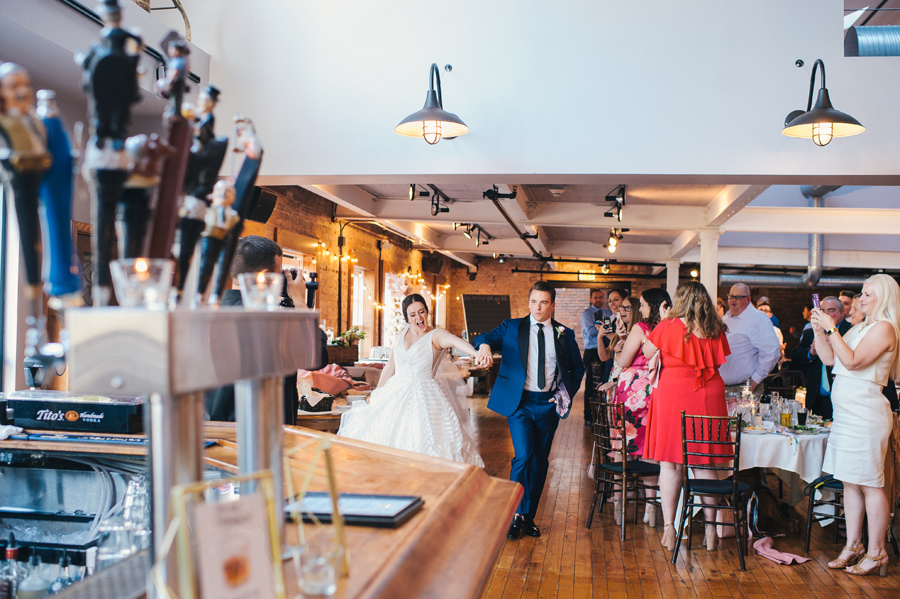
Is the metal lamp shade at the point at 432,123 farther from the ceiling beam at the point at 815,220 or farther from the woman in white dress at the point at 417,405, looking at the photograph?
the ceiling beam at the point at 815,220

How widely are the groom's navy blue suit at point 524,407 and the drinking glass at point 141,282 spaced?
13.2 feet

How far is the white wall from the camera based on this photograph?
4.93 metres

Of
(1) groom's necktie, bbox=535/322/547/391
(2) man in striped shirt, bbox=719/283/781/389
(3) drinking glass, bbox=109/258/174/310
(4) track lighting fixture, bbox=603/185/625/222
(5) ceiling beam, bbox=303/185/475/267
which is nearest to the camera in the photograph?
(3) drinking glass, bbox=109/258/174/310

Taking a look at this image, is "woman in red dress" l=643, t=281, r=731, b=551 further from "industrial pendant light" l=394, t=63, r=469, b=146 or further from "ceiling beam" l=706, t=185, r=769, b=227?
"ceiling beam" l=706, t=185, r=769, b=227

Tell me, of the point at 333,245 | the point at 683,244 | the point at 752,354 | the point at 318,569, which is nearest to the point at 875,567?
the point at 752,354

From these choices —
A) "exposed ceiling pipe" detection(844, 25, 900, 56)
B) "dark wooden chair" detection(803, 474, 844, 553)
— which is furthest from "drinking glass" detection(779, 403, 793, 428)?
"exposed ceiling pipe" detection(844, 25, 900, 56)

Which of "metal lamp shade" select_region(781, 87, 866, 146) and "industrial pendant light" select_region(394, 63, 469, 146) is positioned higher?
"industrial pendant light" select_region(394, 63, 469, 146)

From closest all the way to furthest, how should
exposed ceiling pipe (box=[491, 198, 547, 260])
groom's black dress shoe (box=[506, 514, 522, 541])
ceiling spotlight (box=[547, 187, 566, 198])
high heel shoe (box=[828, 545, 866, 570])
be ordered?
high heel shoe (box=[828, 545, 866, 570]), groom's black dress shoe (box=[506, 514, 522, 541]), exposed ceiling pipe (box=[491, 198, 547, 260]), ceiling spotlight (box=[547, 187, 566, 198])

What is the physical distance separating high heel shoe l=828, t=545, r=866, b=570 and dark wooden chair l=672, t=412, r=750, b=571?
52 centimetres

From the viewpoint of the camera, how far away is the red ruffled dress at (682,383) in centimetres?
452

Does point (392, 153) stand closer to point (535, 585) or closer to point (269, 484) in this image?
point (535, 585)

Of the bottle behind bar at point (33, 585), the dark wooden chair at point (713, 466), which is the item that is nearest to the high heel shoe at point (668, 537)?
the dark wooden chair at point (713, 466)

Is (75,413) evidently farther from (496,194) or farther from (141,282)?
(496,194)

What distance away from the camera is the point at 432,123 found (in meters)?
4.56
